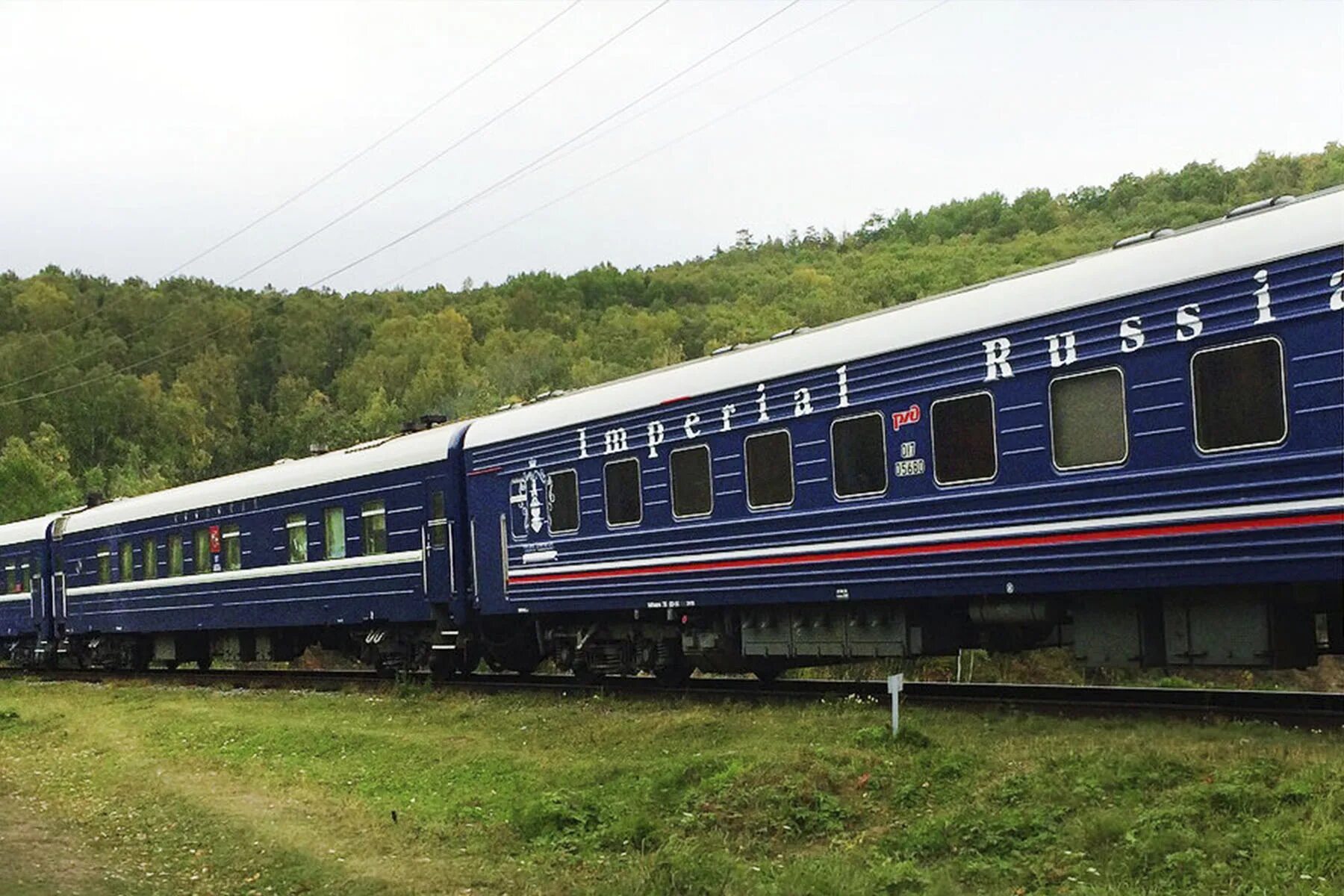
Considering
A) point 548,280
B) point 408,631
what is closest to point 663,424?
point 408,631

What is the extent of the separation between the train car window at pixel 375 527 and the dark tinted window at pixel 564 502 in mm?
4169

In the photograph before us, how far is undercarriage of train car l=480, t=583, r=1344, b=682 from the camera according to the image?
11938 mm

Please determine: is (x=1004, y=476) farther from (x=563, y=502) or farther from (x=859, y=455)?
(x=563, y=502)

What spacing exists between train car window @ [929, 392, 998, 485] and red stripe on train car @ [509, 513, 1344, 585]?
581mm

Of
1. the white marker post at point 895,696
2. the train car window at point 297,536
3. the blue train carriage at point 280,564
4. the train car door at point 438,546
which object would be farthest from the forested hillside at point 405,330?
the white marker post at point 895,696

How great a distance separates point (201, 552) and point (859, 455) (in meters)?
16.5

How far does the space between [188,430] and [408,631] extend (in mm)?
90005

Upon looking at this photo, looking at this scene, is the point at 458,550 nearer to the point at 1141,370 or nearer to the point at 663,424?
the point at 663,424

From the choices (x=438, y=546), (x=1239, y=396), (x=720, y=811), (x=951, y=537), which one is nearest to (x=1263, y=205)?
(x=1239, y=396)

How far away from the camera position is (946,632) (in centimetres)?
1499

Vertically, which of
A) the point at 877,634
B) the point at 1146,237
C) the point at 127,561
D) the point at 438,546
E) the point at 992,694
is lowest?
the point at 992,694

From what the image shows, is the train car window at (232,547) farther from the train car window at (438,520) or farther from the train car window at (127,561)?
the train car window at (438,520)

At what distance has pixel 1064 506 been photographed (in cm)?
1271

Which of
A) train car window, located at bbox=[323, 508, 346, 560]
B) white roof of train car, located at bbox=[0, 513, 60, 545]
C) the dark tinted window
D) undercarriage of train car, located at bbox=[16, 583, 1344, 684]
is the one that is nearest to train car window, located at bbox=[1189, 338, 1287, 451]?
undercarriage of train car, located at bbox=[16, 583, 1344, 684]
